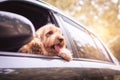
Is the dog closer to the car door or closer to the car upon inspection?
the car

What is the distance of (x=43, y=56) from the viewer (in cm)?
284

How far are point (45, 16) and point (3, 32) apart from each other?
162cm

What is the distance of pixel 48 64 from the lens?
2756 millimetres

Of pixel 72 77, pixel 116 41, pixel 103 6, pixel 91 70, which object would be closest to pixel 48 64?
pixel 72 77

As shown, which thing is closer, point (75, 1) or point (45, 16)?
point (45, 16)

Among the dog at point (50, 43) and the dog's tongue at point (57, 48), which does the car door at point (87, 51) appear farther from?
the dog's tongue at point (57, 48)

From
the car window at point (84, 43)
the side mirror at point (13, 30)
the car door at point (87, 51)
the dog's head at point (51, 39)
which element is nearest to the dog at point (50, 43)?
the dog's head at point (51, 39)

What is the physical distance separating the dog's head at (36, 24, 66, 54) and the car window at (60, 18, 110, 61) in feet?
1.67

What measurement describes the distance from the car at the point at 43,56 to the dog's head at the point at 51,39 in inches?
4.0

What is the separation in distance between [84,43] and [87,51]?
97 millimetres

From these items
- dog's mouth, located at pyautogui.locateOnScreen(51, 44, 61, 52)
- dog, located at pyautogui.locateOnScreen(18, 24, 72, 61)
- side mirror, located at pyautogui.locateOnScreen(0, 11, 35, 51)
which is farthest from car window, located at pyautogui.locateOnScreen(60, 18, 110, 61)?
side mirror, located at pyautogui.locateOnScreen(0, 11, 35, 51)

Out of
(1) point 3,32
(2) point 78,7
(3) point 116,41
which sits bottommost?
(1) point 3,32

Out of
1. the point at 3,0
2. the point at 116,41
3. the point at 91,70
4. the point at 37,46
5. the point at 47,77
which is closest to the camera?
the point at 3,0

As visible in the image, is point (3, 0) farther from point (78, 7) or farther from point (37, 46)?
point (78, 7)
